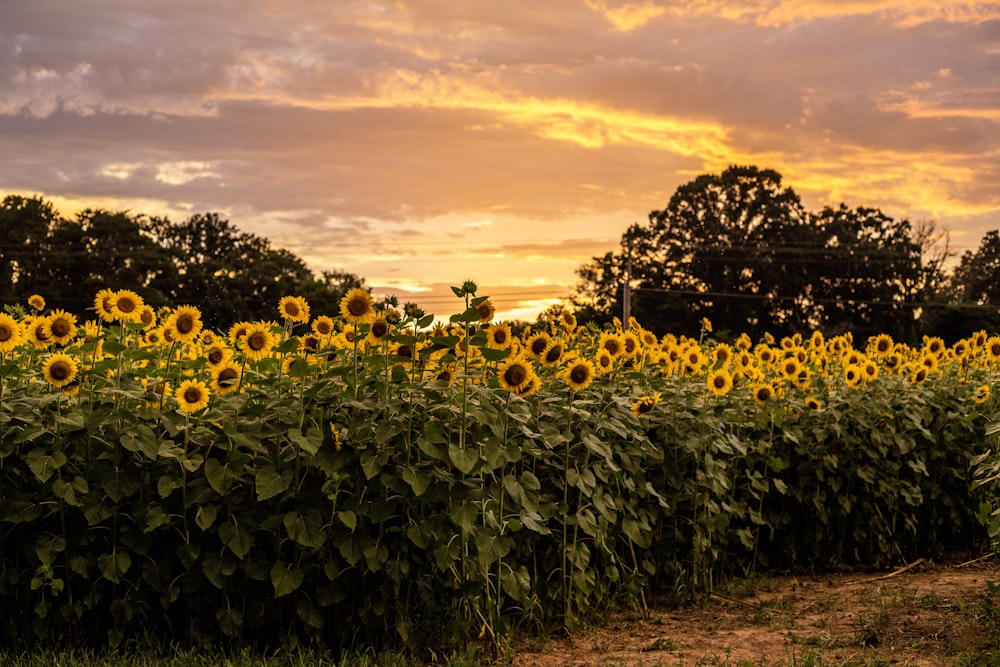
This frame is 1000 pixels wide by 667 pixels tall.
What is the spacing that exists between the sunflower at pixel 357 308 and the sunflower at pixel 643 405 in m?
1.90

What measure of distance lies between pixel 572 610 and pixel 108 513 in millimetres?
2493

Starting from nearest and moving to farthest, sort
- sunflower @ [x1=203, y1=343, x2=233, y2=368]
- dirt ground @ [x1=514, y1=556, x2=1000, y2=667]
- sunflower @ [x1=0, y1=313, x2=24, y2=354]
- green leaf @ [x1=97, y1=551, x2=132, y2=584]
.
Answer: green leaf @ [x1=97, y1=551, x2=132, y2=584] < sunflower @ [x1=0, y1=313, x2=24, y2=354] < sunflower @ [x1=203, y1=343, x2=233, y2=368] < dirt ground @ [x1=514, y1=556, x2=1000, y2=667]

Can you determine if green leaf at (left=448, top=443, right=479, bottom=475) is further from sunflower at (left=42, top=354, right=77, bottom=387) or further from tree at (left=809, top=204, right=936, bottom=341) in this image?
tree at (left=809, top=204, right=936, bottom=341)

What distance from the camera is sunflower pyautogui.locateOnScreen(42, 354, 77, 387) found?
4.80m

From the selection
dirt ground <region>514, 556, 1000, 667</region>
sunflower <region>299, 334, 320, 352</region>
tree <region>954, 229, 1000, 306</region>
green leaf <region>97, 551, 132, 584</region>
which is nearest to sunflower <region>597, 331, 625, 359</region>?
dirt ground <region>514, 556, 1000, 667</region>

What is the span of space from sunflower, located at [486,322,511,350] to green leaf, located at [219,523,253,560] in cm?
147

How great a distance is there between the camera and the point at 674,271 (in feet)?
152

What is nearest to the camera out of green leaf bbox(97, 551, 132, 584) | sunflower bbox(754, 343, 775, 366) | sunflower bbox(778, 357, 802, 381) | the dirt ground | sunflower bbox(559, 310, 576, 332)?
green leaf bbox(97, 551, 132, 584)

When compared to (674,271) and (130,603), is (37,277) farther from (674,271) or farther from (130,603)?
(130,603)

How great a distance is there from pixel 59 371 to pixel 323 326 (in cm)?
123

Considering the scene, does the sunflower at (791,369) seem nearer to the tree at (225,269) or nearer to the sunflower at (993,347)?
the sunflower at (993,347)

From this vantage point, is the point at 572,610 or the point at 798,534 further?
the point at 798,534

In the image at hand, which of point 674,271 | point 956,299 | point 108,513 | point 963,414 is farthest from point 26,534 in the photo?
point 956,299

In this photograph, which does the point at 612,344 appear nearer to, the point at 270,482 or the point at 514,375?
the point at 514,375
